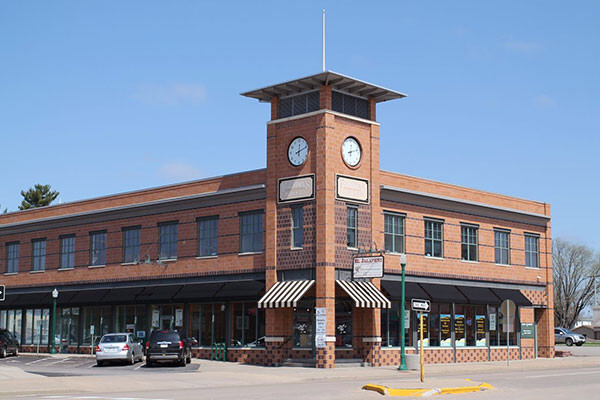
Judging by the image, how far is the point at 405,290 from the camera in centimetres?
3966

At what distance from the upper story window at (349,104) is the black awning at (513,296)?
1300 cm

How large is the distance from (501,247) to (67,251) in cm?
2507

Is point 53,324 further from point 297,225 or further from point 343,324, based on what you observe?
point 343,324

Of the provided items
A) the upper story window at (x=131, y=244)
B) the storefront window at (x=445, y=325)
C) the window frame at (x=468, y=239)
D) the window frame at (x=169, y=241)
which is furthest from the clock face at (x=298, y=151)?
the upper story window at (x=131, y=244)

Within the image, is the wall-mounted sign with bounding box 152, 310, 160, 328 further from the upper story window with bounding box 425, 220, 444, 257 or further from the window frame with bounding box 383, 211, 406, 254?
the upper story window with bounding box 425, 220, 444, 257

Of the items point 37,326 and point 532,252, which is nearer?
point 532,252

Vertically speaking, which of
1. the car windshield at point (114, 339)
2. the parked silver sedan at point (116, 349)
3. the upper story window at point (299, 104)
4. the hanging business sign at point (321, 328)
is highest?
the upper story window at point (299, 104)

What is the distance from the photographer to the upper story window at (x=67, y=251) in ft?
163

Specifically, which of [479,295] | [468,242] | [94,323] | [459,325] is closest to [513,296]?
[479,295]

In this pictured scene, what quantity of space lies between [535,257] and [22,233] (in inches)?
1229

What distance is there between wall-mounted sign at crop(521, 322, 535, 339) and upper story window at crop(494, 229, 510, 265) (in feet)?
12.3

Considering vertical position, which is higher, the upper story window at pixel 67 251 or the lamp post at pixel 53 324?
the upper story window at pixel 67 251

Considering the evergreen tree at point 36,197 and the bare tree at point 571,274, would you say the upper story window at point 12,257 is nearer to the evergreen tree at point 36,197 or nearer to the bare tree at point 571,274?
the evergreen tree at point 36,197

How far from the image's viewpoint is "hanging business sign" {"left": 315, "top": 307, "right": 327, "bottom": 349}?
35750mm
